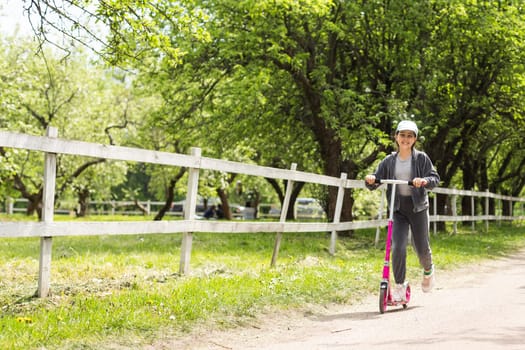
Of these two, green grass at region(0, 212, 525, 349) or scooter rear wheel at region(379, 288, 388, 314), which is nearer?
green grass at region(0, 212, 525, 349)

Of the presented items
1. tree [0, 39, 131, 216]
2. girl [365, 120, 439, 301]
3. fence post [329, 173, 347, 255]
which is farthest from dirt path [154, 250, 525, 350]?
tree [0, 39, 131, 216]

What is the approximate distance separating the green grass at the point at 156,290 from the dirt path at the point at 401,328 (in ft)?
0.98

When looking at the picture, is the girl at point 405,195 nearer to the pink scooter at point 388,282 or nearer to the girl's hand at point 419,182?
the pink scooter at point 388,282

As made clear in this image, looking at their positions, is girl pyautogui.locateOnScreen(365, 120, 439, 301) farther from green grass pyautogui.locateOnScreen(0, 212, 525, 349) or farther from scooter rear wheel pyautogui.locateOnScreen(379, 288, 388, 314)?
green grass pyautogui.locateOnScreen(0, 212, 525, 349)

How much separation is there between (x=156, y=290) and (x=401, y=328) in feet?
8.42

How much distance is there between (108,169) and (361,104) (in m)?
23.6

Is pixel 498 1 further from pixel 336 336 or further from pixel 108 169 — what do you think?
pixel 108 169

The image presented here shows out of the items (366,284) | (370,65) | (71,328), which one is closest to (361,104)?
(370,65)

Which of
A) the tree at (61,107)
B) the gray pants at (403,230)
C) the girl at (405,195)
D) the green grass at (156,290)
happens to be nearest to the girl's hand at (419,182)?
the girl at (405,195)

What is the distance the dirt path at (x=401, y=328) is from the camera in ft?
17.5

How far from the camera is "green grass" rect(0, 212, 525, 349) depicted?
209 inches

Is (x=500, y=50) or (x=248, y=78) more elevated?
(x=500, y=50)

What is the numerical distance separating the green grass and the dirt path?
0.98 feet

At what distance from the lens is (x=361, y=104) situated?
16172mm
